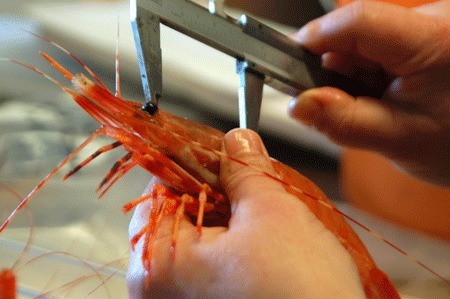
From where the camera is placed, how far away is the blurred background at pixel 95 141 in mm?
905

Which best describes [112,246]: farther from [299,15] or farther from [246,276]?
[299,15]

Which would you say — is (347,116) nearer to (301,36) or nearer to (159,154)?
(301,36)

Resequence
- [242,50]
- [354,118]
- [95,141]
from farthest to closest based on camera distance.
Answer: [95,141] → [354,118] → [242,50]

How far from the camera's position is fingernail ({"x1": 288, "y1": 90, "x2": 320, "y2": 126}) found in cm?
65

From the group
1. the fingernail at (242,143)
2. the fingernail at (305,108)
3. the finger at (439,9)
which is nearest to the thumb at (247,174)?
the fingernail at (242,143)

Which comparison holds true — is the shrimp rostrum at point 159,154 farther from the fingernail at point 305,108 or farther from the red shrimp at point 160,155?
the fingernail at point 305,108

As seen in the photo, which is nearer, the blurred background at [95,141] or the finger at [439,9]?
the finger at [439,9]

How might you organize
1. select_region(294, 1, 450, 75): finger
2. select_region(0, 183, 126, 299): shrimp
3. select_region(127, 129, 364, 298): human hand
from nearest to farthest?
select_region(127, 129, 364, 298): human hand
select_region(294, 1, 450, 75): finger
select_region(0, 183, 126, 299): shrimp

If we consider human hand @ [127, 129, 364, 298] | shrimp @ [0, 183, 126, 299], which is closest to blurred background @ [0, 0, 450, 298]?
shrimp @ [0, 183, 126, 299]

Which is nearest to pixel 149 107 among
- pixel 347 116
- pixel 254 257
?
pixel 254 257

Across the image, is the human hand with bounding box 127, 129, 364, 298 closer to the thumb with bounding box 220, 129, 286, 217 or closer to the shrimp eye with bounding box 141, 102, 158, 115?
the thumb with bounding box 220, 129, 286, 217

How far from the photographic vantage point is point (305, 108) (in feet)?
2.18

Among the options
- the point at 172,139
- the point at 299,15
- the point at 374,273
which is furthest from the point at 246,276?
the point at 299,15

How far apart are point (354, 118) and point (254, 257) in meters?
0.30
